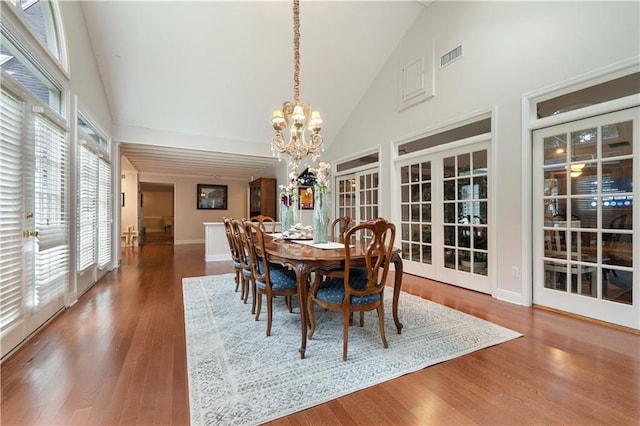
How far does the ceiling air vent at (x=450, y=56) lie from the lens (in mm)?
3685

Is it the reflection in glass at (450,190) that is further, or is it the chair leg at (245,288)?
the reflection in glass at (450,190)

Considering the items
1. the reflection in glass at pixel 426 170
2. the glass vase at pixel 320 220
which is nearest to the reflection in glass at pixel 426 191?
the reflection in glass at pixel 426 170

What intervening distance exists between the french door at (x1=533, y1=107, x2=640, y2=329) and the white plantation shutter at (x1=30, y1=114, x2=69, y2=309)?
4773 millimetres

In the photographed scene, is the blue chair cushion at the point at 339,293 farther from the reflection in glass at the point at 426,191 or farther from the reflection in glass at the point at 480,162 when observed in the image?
the reflection in glass at the point at 426,191

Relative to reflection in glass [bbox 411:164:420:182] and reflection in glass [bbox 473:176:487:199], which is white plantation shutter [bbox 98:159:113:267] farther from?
reflection in glass [bbox 473:176:487:199]

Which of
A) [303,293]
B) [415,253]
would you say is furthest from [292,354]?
[415,253]

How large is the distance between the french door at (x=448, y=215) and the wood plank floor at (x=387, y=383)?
3.57ft

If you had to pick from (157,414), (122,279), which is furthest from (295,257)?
(122,279)

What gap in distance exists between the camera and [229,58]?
4.38 m

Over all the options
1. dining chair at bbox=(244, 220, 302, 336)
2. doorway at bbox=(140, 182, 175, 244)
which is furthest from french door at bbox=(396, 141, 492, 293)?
doorway at bbox=(140, 182, 175, 244)

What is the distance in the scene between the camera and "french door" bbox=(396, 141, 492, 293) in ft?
11.7

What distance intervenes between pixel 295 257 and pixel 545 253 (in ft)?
9.08

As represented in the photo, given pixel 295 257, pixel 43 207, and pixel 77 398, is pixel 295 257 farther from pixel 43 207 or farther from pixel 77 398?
pixel 43 207

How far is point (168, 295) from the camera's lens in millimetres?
3469
